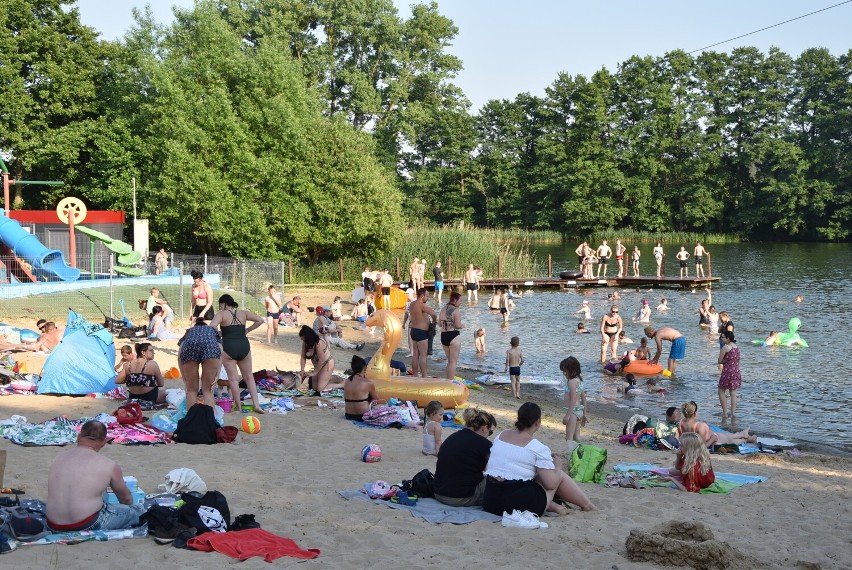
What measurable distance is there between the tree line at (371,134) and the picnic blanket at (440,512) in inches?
1071

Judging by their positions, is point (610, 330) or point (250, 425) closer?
point (250, 425)

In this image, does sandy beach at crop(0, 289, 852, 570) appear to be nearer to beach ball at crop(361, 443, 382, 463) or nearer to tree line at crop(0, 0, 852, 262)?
beach ball at crop(361, 443, 382, 463)

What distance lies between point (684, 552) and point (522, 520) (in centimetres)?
139

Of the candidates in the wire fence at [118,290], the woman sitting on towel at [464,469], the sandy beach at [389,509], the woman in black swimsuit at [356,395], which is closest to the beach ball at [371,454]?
the sandy beach at [389,509]

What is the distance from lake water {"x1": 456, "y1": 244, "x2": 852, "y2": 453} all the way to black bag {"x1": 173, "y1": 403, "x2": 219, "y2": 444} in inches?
335

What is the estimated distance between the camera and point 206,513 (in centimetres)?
672

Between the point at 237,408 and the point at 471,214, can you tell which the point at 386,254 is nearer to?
the point at 237,408

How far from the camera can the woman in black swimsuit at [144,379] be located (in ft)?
39.0

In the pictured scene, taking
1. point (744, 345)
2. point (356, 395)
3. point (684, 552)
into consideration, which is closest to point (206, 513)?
point (684, 552)

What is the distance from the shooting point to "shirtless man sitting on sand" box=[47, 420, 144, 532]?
6395mm

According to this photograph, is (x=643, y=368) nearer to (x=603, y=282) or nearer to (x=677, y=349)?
(x=677, y=349)

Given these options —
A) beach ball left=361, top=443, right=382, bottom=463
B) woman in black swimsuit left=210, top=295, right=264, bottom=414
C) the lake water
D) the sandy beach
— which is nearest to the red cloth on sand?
the sandy beach

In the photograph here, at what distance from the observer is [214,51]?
118ft

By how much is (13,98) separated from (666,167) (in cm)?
5223
